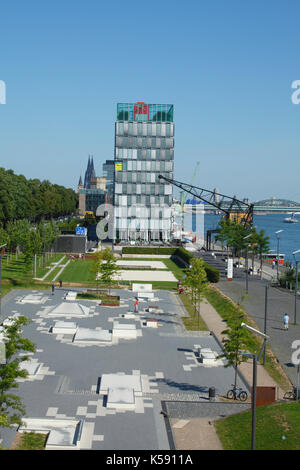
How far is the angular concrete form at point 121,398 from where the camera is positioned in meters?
24.8

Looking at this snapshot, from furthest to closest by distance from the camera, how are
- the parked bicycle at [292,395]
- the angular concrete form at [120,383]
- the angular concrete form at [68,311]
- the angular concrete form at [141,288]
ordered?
the angular concrete form at [141,288], the angular concrete form at [68,311], the angular concrete form at [120,383], the parked bicycle at [292,395]

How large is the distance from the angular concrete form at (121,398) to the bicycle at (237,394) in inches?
210

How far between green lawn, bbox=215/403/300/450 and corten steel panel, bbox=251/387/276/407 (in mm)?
551

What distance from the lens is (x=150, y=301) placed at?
173 feet

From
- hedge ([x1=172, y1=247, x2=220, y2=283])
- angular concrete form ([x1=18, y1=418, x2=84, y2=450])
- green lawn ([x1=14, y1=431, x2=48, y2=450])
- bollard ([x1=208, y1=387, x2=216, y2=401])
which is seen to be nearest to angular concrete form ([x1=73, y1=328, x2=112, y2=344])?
bollard ([x1=208, y1=387, x2=216, y2=401])

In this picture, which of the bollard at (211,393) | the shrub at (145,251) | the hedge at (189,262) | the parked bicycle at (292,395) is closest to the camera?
the parked bicycle at (292,395)

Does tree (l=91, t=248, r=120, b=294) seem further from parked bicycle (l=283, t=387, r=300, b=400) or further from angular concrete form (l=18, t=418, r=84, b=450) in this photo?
angular concrete form (l=18, t=418, r=84, b=450)

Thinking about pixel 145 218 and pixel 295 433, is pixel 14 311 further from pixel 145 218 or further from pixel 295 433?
pixel 145 218

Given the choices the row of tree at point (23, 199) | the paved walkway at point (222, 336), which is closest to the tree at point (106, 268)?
the paved walkway at point (222, 336)

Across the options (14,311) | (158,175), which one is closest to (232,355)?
(14,311)

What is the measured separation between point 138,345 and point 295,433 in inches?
651

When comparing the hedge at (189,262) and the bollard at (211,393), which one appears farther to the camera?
the hedge at (189,262)

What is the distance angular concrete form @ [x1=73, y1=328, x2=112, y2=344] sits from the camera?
1426 inches

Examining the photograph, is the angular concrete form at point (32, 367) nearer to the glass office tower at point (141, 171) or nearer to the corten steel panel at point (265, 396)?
the corten steel panel at point (265, 396)
